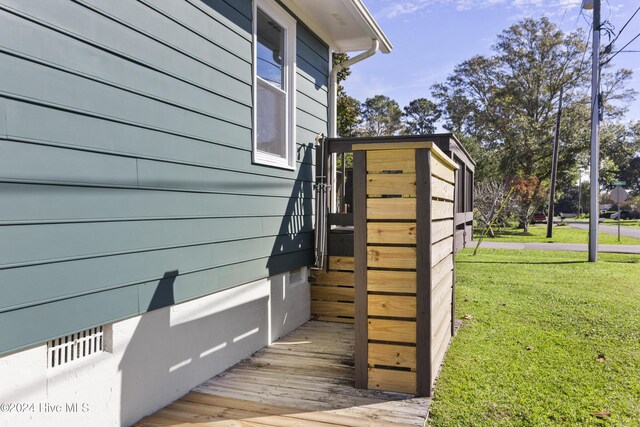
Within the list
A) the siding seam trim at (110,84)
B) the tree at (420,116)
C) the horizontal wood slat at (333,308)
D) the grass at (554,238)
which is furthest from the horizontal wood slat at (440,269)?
the tree at (420,116)

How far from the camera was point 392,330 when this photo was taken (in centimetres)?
317

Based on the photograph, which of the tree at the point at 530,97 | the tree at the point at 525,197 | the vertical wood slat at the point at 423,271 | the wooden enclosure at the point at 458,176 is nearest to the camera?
the vertical wood slat at the point at 423,271

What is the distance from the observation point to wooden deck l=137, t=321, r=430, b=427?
2.70m

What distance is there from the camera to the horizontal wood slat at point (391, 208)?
10.3 feet

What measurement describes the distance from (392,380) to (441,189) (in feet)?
4.79

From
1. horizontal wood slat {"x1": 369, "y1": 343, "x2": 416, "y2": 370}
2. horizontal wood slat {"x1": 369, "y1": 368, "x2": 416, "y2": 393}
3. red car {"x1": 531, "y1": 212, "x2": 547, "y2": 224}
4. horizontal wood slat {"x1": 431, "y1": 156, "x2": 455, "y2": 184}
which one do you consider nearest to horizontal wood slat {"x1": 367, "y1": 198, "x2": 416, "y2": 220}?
horizontal wood slat {"x1": 431, "y1": 156, "x2": 455, "y2": 184}

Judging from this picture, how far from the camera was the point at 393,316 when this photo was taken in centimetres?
316

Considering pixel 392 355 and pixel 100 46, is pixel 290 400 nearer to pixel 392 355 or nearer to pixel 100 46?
pixel 392 355

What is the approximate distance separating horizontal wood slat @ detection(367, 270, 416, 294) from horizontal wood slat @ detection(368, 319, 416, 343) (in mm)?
212

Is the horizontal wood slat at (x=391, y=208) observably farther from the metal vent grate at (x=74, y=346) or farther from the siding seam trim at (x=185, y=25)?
the metal vent grate at (x=74, y=346)

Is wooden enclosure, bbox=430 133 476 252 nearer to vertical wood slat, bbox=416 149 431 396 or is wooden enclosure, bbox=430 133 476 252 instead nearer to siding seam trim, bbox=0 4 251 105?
vertical wood slat, bbox=416 149 431 396

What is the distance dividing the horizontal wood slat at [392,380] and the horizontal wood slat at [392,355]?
1.9 inches

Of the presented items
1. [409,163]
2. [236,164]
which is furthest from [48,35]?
[409,163]

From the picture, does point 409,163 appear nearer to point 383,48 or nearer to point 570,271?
point 383,48
